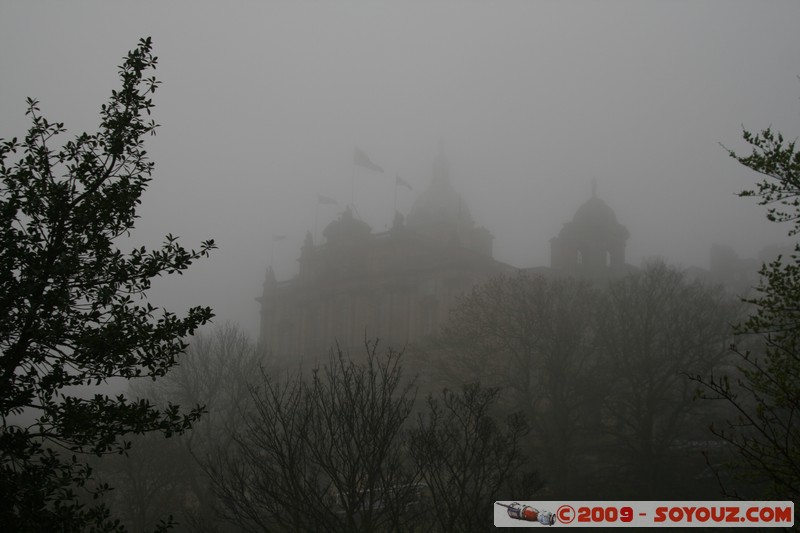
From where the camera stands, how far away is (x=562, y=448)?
35.8 metres

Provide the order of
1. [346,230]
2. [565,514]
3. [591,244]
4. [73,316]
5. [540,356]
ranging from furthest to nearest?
[346,230], [591,244], [540,356], [565,514], [73,316]

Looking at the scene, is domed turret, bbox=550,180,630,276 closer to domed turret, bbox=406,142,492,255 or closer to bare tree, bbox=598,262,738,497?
domed turret, bbox=406,142,492,255

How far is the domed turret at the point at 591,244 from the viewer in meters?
79.2

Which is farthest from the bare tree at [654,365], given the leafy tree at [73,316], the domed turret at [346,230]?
the domed turret at [346,230]

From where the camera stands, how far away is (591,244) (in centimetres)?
7956

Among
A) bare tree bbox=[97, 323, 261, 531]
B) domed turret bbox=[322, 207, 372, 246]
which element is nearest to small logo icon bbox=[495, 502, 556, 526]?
bare tree bbox=[97, 323, 261, 531]

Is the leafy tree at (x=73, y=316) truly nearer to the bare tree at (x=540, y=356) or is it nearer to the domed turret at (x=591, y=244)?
the bare tree at (x=540, y=356)

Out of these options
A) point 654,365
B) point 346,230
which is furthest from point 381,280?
point 654,365

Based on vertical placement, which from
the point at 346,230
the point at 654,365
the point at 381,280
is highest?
the point at 346,230

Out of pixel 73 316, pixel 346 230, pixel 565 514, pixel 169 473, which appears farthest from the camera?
pixel 346 230

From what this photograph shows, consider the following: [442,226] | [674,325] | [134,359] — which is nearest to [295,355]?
[442,226]

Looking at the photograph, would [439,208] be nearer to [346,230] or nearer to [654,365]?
[346,230]

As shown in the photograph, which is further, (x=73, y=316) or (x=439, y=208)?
(x=439, y=208)

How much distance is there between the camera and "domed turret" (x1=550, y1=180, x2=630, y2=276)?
79188 millimetres
